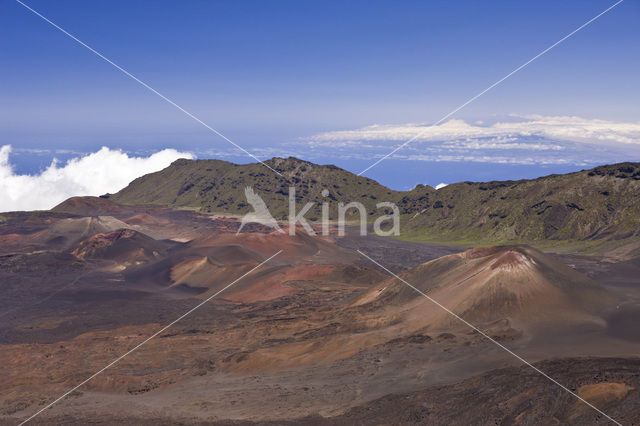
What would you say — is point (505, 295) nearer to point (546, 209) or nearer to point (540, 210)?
point (546, 209)

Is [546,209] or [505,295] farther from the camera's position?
[546,209]

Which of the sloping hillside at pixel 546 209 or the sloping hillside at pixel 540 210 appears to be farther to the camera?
the sloping hillside at pixel 540 210

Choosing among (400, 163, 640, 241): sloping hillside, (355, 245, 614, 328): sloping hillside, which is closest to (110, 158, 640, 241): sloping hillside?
(400, 163, 640, 241): sloping hillside

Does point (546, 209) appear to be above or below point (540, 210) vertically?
above

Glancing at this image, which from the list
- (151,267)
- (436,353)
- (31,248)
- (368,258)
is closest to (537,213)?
(368,258)

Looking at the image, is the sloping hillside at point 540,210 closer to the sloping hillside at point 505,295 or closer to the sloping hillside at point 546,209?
the sloping hillside at point 546,209

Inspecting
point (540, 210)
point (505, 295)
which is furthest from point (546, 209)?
point (505, 295)

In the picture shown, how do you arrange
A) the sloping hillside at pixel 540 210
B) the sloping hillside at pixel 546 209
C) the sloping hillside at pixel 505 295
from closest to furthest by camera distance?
the sloping hillside at pixel 505 295 < the sloping hillside at pixel 546 209 < the sloping hillside at pixel 540 210

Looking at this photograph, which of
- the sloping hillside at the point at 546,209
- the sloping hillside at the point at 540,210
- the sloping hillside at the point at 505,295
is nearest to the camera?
the sloping hillside at the point at 505,295

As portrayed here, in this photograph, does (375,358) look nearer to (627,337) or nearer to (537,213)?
(627,337)

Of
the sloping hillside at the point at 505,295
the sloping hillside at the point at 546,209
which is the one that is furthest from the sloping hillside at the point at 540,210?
the sloping hillside at the point at 505,295

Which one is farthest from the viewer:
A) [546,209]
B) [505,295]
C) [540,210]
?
[540,210]
